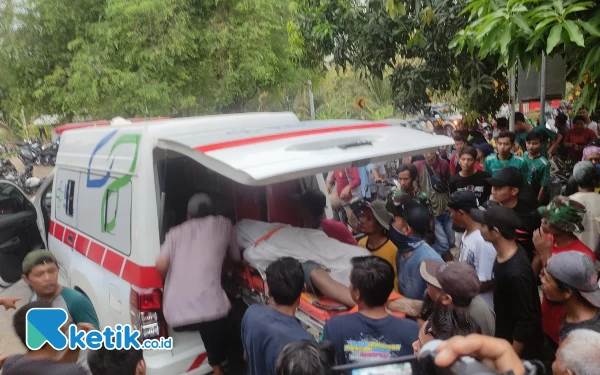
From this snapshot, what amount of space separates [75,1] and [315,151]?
11.3 m

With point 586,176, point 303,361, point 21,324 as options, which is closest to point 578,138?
point 586,176

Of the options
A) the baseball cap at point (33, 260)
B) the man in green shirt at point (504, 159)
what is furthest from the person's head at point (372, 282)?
the man in green shirt at point (504, 159)

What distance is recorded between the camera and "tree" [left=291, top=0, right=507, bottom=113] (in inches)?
232

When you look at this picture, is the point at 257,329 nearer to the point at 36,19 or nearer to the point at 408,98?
the point at 408,98

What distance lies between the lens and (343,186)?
6797mm

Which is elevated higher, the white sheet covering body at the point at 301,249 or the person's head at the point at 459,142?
the person's head at the point at 459,142

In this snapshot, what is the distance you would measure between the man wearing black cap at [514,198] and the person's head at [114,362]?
290 cm

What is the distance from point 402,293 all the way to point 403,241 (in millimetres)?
341

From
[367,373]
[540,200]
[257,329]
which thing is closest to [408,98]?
[540,200]

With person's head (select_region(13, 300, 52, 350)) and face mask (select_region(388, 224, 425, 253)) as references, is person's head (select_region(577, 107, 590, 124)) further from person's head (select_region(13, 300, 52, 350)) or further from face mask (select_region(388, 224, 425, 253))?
person's head (select_region(13, 300, 52, 350))

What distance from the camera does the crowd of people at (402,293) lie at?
1958 mm

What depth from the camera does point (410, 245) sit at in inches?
115

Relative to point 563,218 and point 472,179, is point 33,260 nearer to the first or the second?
point 563,218

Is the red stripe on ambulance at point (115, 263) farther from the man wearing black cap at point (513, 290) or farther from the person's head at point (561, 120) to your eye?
the person's head at point (561, 120)
